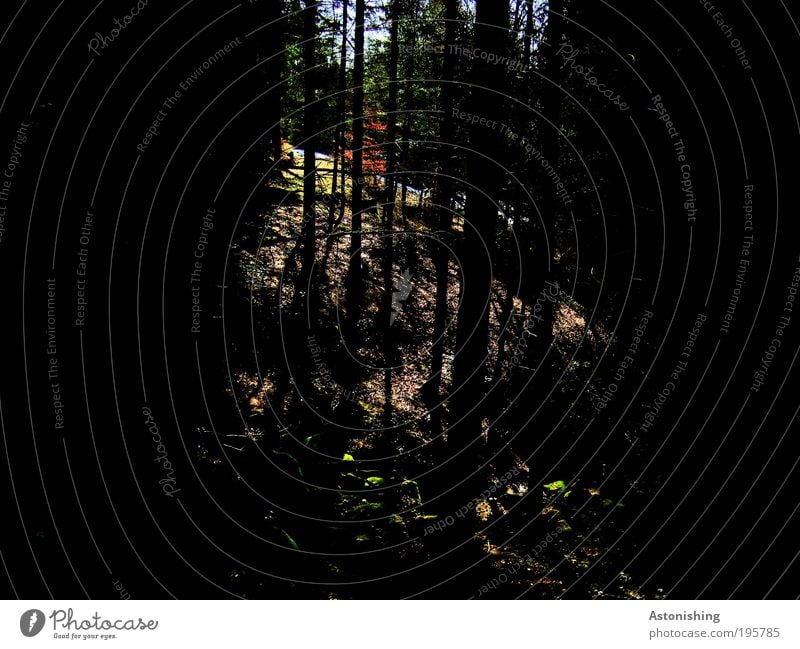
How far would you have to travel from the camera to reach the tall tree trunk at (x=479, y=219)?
6.86 m

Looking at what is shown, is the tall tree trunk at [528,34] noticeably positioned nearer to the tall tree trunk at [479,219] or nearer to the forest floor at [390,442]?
the tall tree trunk at [479,219]

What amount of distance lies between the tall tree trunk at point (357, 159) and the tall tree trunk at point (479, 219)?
431 centimetres

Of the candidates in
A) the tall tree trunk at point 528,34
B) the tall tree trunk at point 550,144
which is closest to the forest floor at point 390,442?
the tall tree trunk at point 550,144

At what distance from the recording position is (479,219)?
285 inches

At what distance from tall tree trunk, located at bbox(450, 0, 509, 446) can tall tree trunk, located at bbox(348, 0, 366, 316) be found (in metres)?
4.31

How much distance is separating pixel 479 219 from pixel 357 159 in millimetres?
10167

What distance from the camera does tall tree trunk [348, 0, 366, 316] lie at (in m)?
14.5

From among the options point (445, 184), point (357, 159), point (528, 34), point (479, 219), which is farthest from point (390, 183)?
point (479, 219)

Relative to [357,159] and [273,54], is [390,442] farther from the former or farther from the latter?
[273,54]

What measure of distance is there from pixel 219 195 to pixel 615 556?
270 inches

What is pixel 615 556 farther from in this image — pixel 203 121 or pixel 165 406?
pixel 203 121

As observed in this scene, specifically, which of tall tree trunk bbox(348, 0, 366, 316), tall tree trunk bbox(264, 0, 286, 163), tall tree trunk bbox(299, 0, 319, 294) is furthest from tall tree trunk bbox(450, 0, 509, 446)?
tall tree trunk bbox(299, 0, 319, 294)
